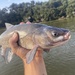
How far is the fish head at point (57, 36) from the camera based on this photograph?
2.27 meters

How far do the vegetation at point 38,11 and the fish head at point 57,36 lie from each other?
224 feet

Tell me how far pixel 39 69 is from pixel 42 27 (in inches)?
24.7

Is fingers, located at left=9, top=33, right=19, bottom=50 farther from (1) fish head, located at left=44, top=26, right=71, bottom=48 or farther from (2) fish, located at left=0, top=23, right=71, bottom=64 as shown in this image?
(1) fish head, located at left=44, top=26, right=71, bottom=48

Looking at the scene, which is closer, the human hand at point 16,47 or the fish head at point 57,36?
the fish head at point 57,36

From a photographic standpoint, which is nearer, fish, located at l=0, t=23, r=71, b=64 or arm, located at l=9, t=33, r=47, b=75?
fish, located at l=0, t=23, r=71, b=64

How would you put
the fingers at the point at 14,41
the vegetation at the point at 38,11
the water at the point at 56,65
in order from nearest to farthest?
the fingers at the point at 14,41 < the water at the point at 56,65 < the vegetation at the point at 38,11

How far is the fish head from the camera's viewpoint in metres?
2.27

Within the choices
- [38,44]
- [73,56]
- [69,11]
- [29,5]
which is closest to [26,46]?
[38,44]

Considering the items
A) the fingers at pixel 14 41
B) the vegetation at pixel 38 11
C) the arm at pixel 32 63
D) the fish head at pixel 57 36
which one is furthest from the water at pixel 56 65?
the vegetation at pixel 38 11

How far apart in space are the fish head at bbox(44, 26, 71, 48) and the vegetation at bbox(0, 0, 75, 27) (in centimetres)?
6842

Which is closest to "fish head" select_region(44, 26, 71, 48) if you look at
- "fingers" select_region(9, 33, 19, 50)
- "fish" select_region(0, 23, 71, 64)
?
"fish" select_region(0, 23, 71, 64)

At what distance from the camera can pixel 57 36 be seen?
2328 mm

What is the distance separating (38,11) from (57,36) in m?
80.5

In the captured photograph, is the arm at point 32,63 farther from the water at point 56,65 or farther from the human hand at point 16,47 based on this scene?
the water at point 56,65
